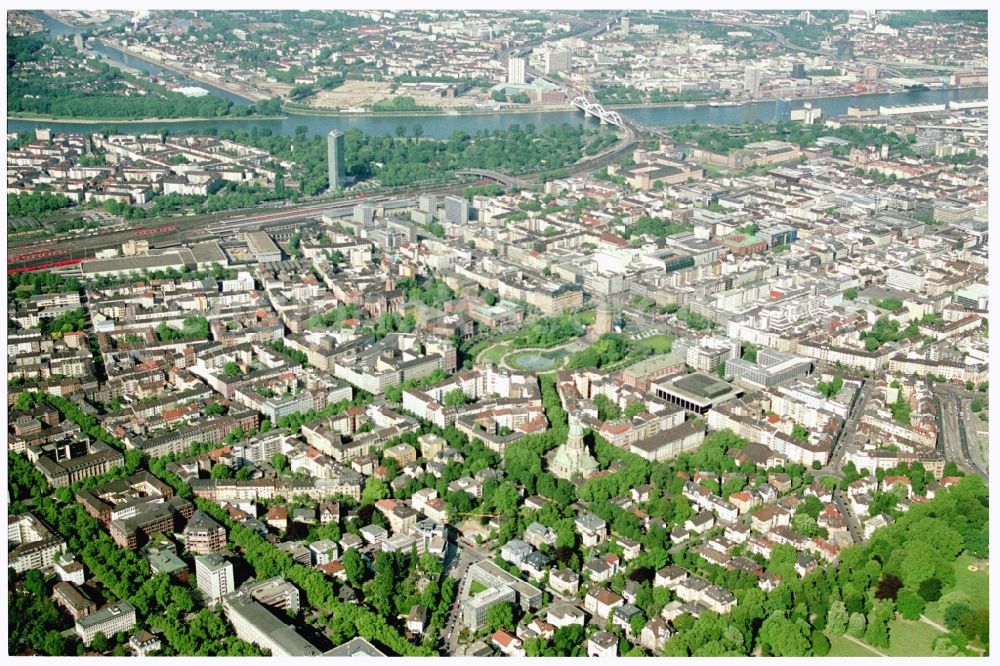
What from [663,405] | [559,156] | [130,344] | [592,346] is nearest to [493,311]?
[592,346]

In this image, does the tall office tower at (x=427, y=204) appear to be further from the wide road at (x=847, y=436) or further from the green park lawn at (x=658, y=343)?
the wide road at (x=847, y=436)

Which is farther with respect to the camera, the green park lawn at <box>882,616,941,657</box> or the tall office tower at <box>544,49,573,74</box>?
the tall office tower at <box>544,49,573,74</box>

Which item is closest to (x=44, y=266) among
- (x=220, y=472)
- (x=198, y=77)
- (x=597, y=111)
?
(x=220, y=472)

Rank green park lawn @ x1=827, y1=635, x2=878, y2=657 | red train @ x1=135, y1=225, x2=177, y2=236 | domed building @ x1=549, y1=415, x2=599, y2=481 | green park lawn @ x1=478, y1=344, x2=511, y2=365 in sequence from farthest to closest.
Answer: red train @ x1=135, y1=225, x2=177, y2=236
green park lawn @ x1=478, y1=344, x2=511, y2=365
domed building @ x1=549, y1=415, x2=599, y2=481
green park lawn @ x1=827, y1=635, x2=878, y2=657

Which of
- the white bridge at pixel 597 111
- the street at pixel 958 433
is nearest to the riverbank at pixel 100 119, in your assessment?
the white bridge at pixel 597 111

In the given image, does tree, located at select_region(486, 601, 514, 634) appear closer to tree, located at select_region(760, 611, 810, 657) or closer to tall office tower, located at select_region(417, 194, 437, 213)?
tree, located at select_region(760, 611, 810, 657)

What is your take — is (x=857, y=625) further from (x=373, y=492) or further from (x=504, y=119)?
(x=504, y=119)

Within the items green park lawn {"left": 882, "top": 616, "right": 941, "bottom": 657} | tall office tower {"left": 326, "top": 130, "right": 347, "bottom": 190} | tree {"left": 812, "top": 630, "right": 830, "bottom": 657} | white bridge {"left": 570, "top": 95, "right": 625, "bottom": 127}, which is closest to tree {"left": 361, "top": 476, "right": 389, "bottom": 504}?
tree {"left": 812, "top": 630, "right": 830, "bottom": 657}
